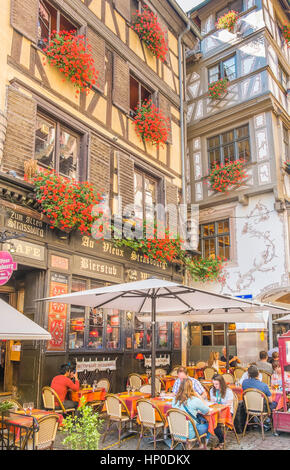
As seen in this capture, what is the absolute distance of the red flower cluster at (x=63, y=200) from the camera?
8.22m

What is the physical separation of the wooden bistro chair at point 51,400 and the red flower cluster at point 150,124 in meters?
7.65

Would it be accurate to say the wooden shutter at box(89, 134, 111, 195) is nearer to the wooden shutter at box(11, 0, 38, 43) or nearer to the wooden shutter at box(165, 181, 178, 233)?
the wooden shutter at box(11, 0, 38, 43)

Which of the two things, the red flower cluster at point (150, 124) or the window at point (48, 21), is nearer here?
the window at point (48, 21)

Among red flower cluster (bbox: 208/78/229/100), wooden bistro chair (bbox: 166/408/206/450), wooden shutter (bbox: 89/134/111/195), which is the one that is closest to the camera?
wooden bistro chair (bbox: 166/408/206/450)

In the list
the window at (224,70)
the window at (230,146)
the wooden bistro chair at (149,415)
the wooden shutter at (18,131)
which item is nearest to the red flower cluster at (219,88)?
the window at (224,70)

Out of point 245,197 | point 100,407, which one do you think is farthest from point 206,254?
point 100,407

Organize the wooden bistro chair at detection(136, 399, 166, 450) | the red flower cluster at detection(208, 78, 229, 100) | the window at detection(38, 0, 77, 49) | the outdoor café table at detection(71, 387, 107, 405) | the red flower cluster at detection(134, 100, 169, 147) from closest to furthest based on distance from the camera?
the wooden bistro chair at detection(136, 399, 166, 450) → the outdoor café table at detection(71, 387, 107, 405) → the window at detection(38, 0, 77, 49) → the red flower cluster at detection(134, 100, 169, 147) → the red flower cluster at detection(208, 78, 229, 100)

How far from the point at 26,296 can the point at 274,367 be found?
20.1ft

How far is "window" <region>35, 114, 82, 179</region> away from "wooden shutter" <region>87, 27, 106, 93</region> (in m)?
1.76

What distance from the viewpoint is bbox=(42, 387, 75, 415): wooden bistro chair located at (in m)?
7.27

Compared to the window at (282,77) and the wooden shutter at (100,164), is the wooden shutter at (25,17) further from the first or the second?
the window at (282,77)

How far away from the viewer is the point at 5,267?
6680 mm

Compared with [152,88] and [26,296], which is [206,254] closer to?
[152,88]

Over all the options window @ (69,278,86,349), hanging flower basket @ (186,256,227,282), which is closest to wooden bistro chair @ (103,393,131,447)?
window @ (69,278,86,349)
